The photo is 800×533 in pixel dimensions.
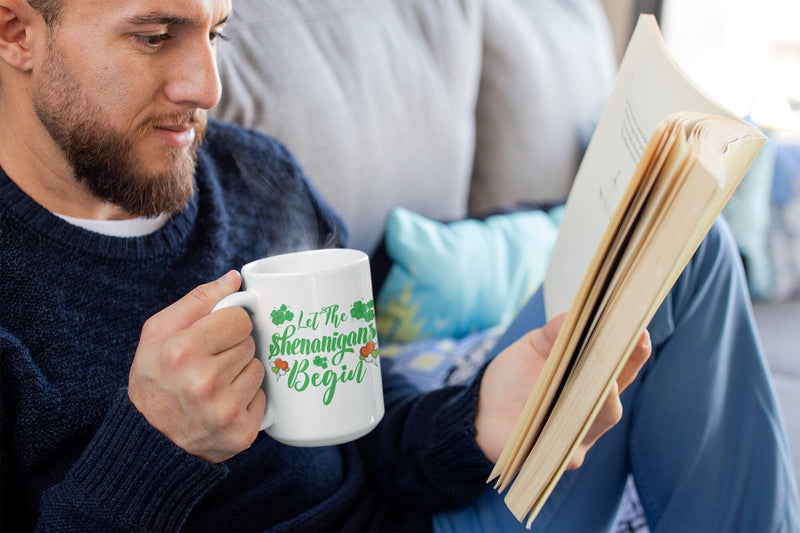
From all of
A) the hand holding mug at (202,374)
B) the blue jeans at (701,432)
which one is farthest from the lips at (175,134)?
the blue jeans at (701,432)

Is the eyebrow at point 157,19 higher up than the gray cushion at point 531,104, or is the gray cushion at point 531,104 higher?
the eyebrow at point 157,19

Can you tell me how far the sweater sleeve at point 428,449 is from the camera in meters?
0.75

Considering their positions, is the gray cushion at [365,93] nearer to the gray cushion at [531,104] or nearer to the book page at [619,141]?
the gray cushion at [531,104]

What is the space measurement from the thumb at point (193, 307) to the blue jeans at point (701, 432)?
399mm

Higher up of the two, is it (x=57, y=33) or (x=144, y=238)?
(x=57, y=33)

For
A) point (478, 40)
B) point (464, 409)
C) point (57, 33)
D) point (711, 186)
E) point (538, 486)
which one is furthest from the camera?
point (478, 40)

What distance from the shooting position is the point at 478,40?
148cm

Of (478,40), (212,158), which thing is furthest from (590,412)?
(478,40)

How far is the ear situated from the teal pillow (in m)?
0.65

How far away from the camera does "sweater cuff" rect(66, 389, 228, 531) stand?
571 mm

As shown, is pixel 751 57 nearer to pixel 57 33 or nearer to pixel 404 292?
pixel 404 292

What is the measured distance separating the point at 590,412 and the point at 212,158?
1.94 feet

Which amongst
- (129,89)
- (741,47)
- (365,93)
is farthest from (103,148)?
(741,47)

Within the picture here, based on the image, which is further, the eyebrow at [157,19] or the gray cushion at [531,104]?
the gray cushion at [531,104]
